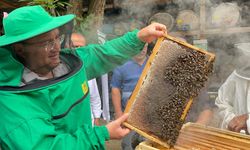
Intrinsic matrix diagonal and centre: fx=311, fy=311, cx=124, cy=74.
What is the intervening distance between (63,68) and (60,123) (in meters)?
0.44

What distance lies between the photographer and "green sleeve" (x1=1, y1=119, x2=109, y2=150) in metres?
1.76

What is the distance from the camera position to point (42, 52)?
2012 millimetres

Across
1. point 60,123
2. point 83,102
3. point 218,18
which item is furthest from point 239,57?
point 60,123

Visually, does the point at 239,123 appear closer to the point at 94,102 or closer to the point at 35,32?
the point at 35,32

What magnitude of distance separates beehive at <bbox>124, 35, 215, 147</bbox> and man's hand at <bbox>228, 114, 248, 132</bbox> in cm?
61

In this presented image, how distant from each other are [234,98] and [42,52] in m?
2.00

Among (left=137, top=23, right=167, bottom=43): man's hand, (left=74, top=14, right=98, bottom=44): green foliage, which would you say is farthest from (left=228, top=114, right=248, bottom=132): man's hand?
(left=74, top=14, right=98, bottom=44): green foliage

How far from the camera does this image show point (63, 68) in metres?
2.27

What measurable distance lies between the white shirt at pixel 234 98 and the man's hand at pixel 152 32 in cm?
100

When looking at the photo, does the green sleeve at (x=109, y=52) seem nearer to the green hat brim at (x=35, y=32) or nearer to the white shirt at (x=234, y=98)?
the green hat brim at (x=35, y=32)

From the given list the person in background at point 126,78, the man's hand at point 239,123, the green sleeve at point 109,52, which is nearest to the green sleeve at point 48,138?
the green sleeve at point 109,52

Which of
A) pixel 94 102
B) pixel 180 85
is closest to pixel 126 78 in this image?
pixel 94 102

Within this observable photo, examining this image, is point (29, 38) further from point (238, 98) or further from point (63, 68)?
point (238, 98)

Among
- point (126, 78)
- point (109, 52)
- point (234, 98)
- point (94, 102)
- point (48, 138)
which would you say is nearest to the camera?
point (48, 138)
